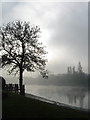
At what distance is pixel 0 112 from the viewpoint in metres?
27.6

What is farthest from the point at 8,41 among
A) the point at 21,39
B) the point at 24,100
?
the point at 24,100

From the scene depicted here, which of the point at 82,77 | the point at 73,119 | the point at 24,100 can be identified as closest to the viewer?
the point at 73,119

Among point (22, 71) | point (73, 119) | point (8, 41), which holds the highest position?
point (8, 41)

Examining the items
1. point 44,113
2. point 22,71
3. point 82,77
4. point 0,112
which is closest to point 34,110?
point 44,113

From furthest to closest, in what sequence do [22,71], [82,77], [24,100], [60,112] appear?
[82,77] < [22,71] < [24,100] < [60,112]

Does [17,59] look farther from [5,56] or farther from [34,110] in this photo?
[34,110]

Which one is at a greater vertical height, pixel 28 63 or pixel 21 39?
pixel 21 39

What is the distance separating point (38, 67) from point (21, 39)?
22.4 ft

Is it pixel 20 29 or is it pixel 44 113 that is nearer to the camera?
pixel 44 113

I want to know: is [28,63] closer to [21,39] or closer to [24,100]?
[21,39]

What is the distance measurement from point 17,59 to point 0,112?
25.8m

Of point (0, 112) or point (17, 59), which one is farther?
point (17, 59)

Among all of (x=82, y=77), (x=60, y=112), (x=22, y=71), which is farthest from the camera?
(x=82, y=77)

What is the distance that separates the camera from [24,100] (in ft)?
110
